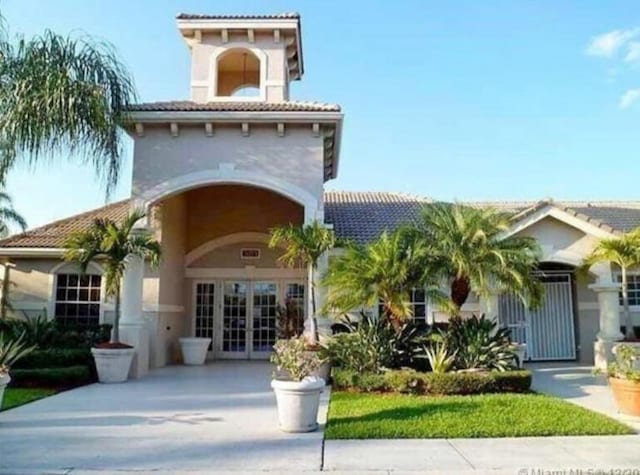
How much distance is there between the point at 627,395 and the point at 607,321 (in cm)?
734

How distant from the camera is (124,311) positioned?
14.5m

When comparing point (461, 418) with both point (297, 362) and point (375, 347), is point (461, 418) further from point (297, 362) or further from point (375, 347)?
point (375, 347)

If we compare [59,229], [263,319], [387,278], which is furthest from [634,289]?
[59,229]

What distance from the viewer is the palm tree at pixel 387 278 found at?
1209 cm

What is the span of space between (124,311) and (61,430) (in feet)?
21.2

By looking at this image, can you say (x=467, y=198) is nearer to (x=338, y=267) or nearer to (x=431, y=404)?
(x=338, y=267)

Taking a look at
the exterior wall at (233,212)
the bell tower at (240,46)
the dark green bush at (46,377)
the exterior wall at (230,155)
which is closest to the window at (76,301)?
the exterior wall at (233,212)

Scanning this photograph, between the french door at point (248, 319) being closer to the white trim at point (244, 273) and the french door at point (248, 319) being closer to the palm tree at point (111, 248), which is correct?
the white trim at point (244, 273)

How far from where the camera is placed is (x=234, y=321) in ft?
64.5

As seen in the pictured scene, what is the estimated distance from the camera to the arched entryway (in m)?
18.2

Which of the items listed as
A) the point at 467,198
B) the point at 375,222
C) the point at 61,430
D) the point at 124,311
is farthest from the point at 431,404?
the point at 467,198

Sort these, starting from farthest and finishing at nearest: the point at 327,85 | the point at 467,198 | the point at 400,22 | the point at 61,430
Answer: the point at 467,198 → the point at 327,85 → the point at 400,22 → the point at 61,430

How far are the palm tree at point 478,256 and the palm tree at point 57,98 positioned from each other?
8.46m

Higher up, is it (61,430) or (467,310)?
(467,310)
